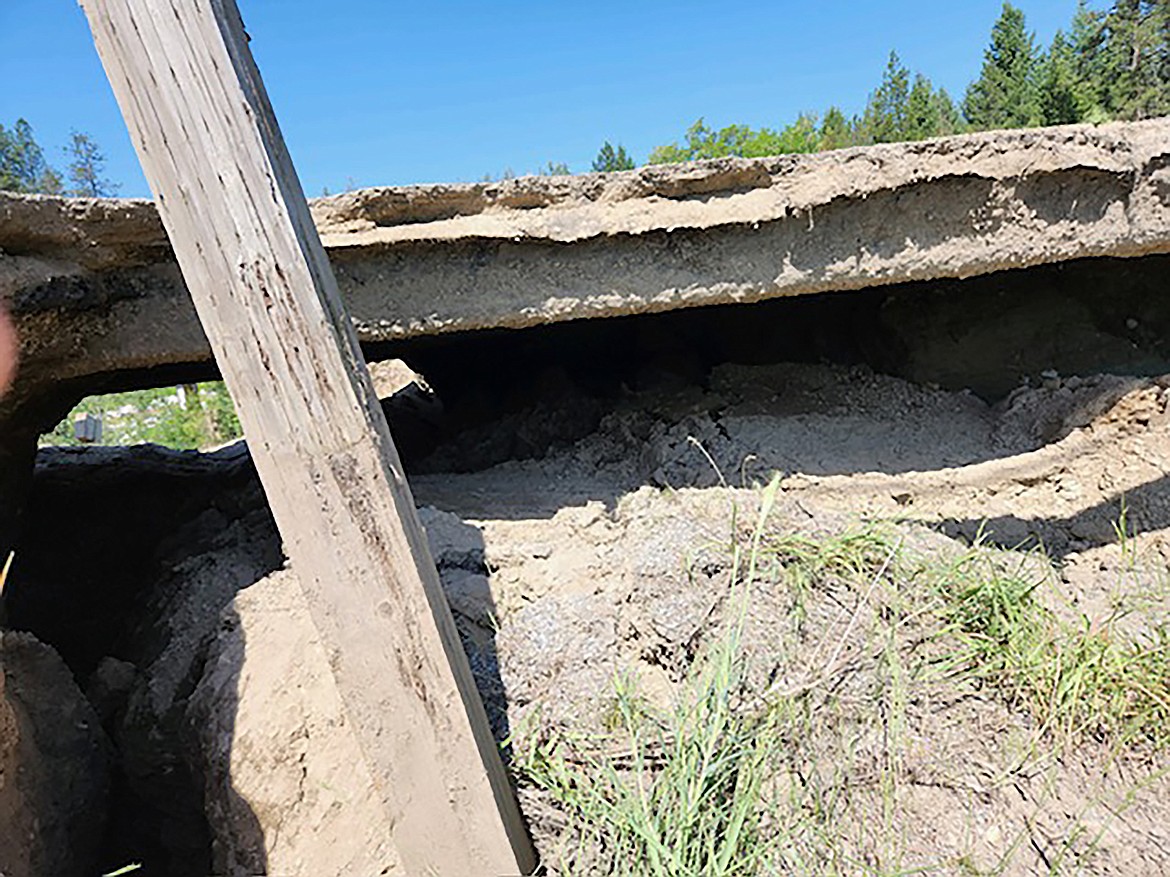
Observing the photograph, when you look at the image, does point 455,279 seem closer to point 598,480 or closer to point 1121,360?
point 598,480

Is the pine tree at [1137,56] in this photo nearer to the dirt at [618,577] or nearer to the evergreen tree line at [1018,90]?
the evergreen tree line at [1018,90]

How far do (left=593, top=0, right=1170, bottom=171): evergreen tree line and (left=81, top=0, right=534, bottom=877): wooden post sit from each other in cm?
1945

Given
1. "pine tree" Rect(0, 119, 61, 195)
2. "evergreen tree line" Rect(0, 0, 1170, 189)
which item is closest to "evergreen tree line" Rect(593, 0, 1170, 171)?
"evergreen tree line" Rect(0, 0, 1170, 189)

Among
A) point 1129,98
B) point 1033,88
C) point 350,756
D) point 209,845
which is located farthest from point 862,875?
point 1129,98

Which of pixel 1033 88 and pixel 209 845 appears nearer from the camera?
pixel 209 845

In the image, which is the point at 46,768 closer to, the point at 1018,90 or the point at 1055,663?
the point at 1055,663

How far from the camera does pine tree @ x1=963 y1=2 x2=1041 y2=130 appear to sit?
2272 cm

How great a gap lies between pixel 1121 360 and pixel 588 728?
2.85 meters

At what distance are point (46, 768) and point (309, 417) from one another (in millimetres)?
1115

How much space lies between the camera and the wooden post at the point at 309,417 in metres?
1.29

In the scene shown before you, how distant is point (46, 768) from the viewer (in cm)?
172

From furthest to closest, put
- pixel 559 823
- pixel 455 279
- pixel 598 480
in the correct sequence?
pixel 598 480 < pixel 455 279 < pixel 559 823

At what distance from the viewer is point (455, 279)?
7.63 ft

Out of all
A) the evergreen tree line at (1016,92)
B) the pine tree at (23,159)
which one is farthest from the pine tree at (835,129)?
the pine tree at (23,159)
